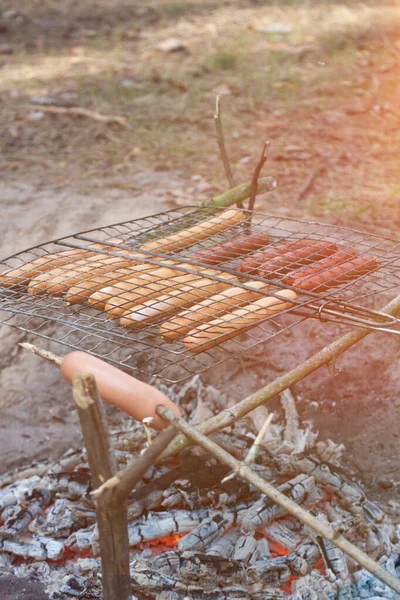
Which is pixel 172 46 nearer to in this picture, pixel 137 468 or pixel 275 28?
pixel 275 28

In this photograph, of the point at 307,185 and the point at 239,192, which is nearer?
the point at 239,192

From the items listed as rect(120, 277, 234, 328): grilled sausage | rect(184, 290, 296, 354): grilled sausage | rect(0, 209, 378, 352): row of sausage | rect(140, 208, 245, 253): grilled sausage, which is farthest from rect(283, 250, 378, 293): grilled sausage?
rect(140, 208, 245, 253): grilled sausage

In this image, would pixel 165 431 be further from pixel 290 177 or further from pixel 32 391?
pixel 290 177

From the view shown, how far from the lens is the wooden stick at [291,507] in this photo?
1741mm

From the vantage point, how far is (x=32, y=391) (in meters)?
4.01

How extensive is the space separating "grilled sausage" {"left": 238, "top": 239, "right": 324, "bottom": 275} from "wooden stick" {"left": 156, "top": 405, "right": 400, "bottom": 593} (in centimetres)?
93

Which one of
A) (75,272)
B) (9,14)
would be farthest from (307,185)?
(9,14)

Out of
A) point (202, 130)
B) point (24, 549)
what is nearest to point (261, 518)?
point (24, 549)

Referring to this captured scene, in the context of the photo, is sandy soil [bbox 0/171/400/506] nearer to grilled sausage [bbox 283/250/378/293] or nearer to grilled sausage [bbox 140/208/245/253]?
grilled sausage [bbox 140/208/245/253]

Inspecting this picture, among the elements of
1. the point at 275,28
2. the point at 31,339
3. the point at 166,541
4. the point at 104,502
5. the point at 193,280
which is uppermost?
the point at 275,28

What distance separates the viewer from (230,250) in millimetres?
2955

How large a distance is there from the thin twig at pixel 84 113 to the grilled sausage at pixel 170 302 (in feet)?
18.1

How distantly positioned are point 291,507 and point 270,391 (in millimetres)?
555

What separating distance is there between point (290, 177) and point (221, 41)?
16.4 feet
